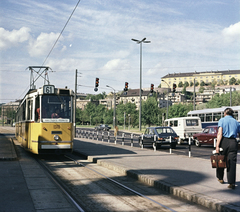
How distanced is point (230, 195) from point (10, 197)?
175 inches

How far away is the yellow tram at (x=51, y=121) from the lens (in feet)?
47.0

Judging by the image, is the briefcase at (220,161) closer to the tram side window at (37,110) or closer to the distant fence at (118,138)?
→ the distant fence at (118,138)

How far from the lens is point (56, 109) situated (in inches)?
584

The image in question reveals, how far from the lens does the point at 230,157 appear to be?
24.9 feet

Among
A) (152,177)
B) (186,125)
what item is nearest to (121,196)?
(152,177)

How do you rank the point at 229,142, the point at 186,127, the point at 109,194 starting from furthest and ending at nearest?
the point at 186,127
the point at 229,142
the point at 109,194

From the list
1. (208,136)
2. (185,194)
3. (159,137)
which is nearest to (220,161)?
(185,194)

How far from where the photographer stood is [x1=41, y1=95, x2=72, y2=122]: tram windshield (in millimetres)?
14617

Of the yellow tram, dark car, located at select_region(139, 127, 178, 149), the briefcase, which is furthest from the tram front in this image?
dark car, located at select_region(139, 127, 178, 149)

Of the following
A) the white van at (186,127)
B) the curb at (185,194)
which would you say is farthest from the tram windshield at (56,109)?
the white van at (186,127)

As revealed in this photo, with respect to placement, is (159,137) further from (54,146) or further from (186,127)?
(54,146)

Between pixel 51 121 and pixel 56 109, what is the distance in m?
0.62

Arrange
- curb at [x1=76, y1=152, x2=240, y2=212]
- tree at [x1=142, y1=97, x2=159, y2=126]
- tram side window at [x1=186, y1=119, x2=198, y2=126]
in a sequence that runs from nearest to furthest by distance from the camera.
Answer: curb at [x1=76, y1=152, x2=240, y2=212] → tram side window at [x1=186, y1=119, x2=198, y2=126] → tree at [x1=142, y1=97, x2=159, y2=126]

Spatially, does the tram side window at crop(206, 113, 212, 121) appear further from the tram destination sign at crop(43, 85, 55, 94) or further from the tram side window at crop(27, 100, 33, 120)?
the tram destination sign at crop(43, 85, 55, 94)
